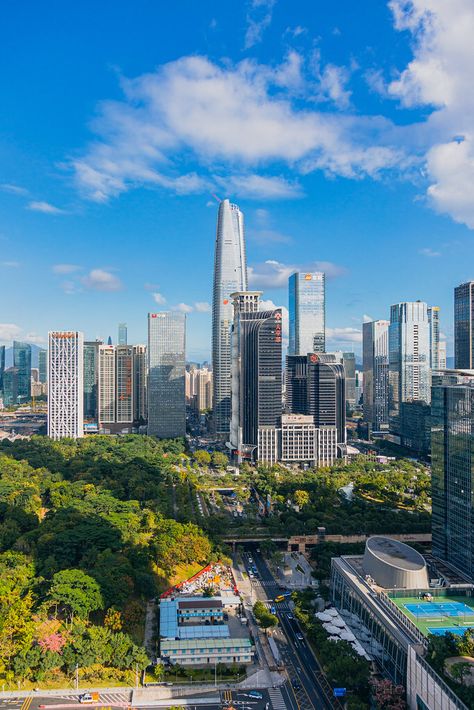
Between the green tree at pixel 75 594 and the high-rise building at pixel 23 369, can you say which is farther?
the high-rise building at pixel 23 369

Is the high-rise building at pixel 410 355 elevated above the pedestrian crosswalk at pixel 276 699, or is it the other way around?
the high-rise building at pixel 410 355

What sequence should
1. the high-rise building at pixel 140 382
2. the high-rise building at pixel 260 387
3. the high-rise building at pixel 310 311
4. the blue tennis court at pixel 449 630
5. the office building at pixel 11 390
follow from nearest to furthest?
1. the blue tennis court at pixel 449 630
2. the high-rise building at pixel 260 387
3. the high-rise building at pixel 140 382
4. the high-rise building at pixel 310 311
5. the office building at pixel 11 390

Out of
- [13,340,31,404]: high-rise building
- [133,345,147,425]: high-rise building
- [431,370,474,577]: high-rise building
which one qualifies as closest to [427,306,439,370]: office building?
[133,345,147,425]: high-rise building

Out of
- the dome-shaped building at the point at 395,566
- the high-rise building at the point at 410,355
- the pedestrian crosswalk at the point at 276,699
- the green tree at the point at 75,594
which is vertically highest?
the high-rise building at the point at 410,355

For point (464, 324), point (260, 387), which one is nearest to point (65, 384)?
point (260, 387)

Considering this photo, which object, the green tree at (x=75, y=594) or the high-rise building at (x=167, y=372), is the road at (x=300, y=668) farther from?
the high-rise building at (x=167, y=372)

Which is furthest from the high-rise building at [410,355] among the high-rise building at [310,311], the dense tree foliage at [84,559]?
the dense tree foliage at [84,559]

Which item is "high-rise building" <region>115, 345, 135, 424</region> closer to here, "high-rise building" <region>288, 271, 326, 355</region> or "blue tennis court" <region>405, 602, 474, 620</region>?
"high-rise building" <region>288, 271, 326, 355</region>

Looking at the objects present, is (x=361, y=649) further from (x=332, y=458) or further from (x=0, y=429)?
(x=0, y=429)
